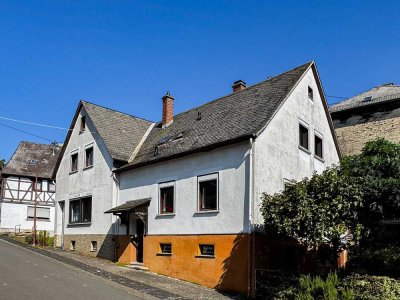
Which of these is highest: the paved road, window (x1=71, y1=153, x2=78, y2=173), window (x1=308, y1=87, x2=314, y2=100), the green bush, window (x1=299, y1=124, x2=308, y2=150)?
window (x1=308, y1=87, x2=314, y2=100)

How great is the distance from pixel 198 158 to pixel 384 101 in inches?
670

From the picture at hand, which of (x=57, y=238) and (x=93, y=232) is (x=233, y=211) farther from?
(x=57, y=238)

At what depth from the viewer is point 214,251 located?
54.3 feet

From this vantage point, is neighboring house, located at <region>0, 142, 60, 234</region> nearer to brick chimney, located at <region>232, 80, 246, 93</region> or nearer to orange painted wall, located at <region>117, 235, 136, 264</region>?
orange painted wall, located at <region>117, 235, 136, 264</region>

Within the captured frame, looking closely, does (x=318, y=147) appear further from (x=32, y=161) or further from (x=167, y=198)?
(x=32, y=161)

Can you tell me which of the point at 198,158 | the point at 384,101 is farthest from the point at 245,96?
the point at 384,101

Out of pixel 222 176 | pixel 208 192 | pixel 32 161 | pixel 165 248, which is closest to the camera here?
pixel 222 176

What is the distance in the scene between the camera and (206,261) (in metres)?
16.8

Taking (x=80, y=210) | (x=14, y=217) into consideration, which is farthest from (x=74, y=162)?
(x=14, y=217)

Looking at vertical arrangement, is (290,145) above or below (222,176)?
above

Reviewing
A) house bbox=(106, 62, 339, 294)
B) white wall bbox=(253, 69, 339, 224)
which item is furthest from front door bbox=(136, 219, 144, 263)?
white wall bbox=(253, 69, 339, 224)

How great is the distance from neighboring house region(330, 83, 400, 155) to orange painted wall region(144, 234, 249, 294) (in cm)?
1767

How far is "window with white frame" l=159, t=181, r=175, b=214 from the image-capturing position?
753 inches

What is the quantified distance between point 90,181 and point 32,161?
21491 mm
